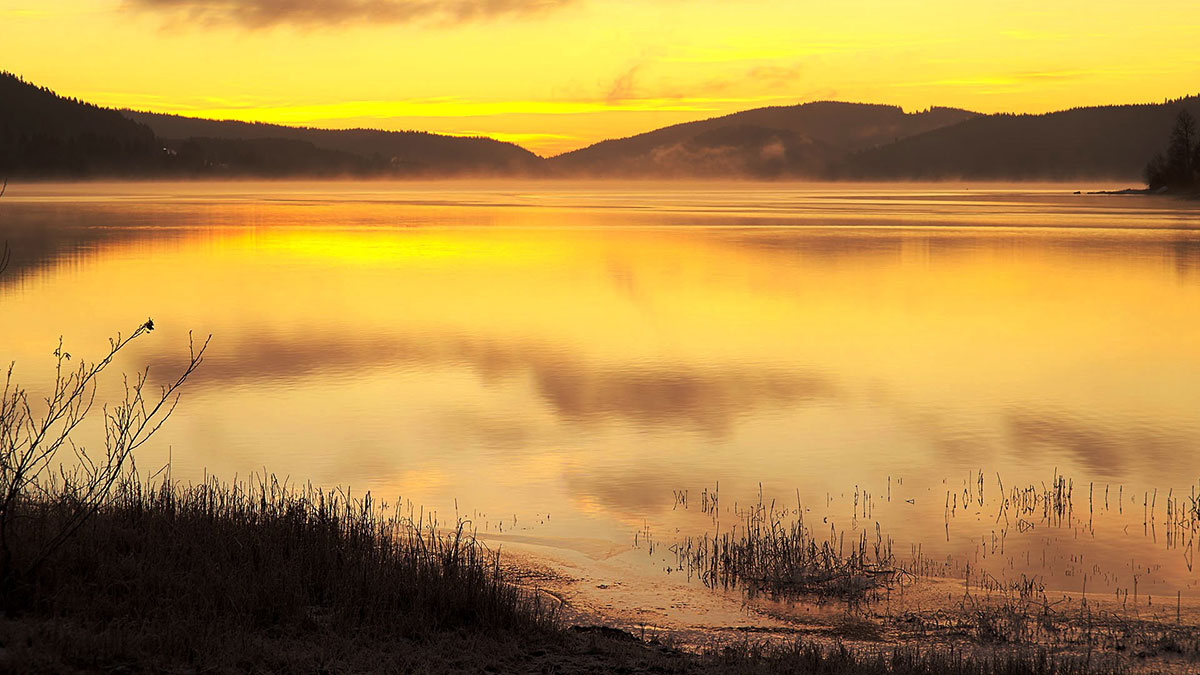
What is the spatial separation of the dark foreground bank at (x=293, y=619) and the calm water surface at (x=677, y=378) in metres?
3.38

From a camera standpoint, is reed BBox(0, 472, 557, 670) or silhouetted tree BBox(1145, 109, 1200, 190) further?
silhouetted tree BBox(1145, 109, 1200, 190)

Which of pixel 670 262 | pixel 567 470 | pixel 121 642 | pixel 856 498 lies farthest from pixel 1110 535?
pixel 670 262

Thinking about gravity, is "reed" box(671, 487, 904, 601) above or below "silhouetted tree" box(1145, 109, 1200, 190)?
below

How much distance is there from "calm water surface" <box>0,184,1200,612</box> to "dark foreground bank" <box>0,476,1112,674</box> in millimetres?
3377

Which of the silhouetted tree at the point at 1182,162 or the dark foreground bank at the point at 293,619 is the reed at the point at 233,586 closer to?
the dark foreground bank at the point at 293,619

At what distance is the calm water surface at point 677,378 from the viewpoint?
51.6ft

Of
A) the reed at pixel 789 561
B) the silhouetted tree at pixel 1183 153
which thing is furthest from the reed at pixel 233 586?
the silhouetted tree at pixel 1183 153

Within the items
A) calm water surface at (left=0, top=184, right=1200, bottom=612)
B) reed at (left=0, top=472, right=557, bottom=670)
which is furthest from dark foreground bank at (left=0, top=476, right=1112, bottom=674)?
calm water surface at (left=0, top=184, right=1200, bottom=612)

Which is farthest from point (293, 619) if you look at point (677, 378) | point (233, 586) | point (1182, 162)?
point (1182, 162)

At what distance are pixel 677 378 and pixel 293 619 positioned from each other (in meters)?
16.9

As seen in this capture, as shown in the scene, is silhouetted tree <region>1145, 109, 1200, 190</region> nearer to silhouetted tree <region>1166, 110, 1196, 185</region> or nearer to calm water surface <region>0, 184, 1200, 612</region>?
silhouetted tree <region>1166, 110, 1196, 185</region>

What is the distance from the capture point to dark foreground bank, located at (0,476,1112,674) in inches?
329

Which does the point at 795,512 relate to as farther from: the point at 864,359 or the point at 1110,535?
the point at 864,359

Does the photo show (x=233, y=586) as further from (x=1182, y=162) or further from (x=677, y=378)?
(x=1182, y=162)
